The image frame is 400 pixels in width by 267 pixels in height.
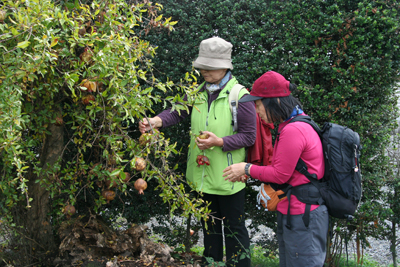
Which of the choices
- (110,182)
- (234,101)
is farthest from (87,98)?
(234,101)

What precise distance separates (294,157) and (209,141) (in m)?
0.72

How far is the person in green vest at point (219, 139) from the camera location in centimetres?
277

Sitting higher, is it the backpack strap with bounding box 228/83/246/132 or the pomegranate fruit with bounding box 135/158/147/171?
the backpack strap with bounding box 228/83/246/132

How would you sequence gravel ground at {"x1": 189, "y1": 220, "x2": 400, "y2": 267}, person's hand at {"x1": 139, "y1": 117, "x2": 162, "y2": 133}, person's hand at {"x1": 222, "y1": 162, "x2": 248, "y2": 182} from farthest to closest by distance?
gravel ground at {"x1": 189, "y1": 220, "x2": 400, "y2": 267} < person's hand at {"x1": 139, "y1": 117, "x2": 162, "y2": 133} < person's hand at {"x1": 222, "y1": 162, "x2": 248, "y2": 182}

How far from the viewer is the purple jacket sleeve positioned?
275cm

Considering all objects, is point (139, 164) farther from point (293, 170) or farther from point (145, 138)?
point (293, 170)

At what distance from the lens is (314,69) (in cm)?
345

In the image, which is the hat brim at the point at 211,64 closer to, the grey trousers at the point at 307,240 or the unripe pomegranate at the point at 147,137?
the unripe pomegranate at the point at 147,137

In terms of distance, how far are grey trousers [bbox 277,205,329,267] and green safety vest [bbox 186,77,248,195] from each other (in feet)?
2.17

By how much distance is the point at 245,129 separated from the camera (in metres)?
2.79

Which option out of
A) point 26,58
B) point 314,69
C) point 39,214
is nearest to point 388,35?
point 314,69

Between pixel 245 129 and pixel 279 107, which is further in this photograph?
pixel 245 129

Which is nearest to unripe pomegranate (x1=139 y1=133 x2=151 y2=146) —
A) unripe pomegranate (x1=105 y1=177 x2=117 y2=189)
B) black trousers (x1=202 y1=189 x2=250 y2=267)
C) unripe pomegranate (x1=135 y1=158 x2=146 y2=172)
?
unripe pomegranate (x1=135 y1=158 x2=146 y2=172)

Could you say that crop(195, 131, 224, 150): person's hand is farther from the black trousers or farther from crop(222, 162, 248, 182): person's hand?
the black trousers
